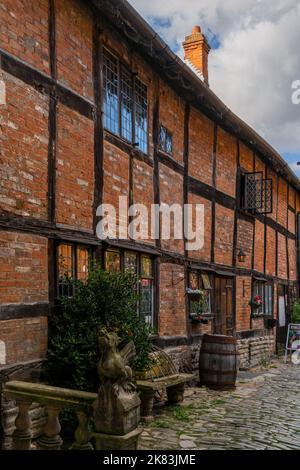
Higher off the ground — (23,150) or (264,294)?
(23,150)

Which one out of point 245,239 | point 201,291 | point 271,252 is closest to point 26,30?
point 201,291

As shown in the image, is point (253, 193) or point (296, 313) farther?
point (296, 313)

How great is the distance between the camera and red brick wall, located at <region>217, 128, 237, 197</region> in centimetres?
1165

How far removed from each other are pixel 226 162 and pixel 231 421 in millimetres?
6879

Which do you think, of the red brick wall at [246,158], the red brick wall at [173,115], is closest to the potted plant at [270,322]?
the red brick wall at [246,158]

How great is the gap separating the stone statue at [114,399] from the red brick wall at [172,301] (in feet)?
13.8

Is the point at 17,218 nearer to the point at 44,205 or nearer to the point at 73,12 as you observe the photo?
the point at 44,205

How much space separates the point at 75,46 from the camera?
22.1ft

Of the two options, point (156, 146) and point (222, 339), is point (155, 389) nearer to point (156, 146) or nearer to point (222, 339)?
point (222, 339)

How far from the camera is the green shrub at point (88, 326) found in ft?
18.4

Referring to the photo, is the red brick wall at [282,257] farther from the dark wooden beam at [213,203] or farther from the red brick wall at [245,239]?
the dark wooden beam at [213,203]

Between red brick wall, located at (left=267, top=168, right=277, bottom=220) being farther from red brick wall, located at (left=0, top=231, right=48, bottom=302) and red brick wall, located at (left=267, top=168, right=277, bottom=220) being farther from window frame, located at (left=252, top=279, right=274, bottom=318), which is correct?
red brick wall, located at (left=0, top=231, right=48, bottom=302)

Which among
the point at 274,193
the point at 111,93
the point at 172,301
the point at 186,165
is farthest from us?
the point at 274,193

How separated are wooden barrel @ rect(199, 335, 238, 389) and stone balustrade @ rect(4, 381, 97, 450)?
15.4 ft
